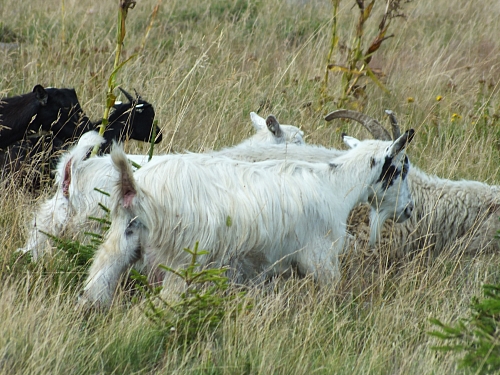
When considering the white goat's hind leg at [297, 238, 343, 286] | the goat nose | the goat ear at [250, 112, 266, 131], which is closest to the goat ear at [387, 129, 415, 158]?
the goat nose

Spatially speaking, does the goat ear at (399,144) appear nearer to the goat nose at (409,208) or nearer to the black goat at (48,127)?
the goat nose at (409,208)

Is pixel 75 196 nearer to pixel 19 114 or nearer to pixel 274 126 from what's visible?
pixel 19 114

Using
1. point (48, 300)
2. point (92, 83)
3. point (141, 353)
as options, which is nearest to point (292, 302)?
point (141, 353)

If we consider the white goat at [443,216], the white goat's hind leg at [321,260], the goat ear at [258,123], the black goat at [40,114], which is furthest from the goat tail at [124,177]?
the goat ear at [258,123]

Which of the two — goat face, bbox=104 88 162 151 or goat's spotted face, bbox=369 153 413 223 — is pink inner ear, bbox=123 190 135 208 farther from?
goat face, bbox=104 88 162 151

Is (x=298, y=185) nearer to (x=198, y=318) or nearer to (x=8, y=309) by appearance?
(x=198, y=318)

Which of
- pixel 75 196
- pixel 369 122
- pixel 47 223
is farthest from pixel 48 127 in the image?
pixel 369 122

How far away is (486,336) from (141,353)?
→ 1687mm

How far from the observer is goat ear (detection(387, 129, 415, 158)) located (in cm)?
490

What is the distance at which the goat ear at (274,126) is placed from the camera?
21.3 feet

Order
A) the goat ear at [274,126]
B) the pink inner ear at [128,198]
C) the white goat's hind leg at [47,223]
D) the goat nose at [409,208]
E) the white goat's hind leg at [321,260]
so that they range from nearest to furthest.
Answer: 1. the pink inner ear at [128,198]
2. the white goat's hind leg at [321,260]
3. the white goat's hind leg at [47,223]
4. the goat nose at [409,208]
5. the goat ear at [274,126]

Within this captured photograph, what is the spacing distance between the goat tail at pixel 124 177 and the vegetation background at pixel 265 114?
23.0 inches

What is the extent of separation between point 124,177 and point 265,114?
14.1 ft

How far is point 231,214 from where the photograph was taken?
13.6ft
